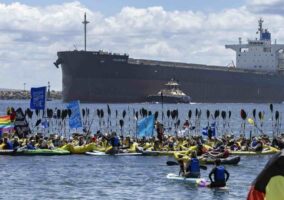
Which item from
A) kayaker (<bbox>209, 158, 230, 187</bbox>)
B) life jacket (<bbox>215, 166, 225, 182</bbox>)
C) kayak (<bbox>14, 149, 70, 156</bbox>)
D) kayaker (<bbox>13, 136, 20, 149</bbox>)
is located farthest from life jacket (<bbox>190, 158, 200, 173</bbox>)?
kayaker (<bbox>13, 136, 20, 149</bbox>)

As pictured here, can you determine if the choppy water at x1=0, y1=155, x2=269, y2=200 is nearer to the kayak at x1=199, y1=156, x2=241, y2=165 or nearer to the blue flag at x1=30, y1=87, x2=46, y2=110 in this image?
the kayak at x1=199, y1=156, x2=241, y2=165

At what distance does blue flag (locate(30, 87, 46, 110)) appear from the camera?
46469 millimetres

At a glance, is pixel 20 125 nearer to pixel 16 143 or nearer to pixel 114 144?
pixel 16 143

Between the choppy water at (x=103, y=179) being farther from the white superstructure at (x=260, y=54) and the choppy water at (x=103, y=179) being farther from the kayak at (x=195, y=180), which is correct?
the white superstructure at (x=260, y=54)

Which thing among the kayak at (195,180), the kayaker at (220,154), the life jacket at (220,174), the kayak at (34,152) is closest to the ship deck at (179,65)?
the kayak at (34,152)

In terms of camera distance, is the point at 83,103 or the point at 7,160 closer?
the point at 7,160

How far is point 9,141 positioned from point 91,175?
37.3 ft

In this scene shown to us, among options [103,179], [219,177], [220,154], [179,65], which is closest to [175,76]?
[179,65]

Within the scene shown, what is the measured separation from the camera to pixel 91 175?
33.8 meters

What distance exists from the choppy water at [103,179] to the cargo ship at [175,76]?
125 metres

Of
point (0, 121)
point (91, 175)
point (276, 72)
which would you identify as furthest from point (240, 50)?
point (91, 175)

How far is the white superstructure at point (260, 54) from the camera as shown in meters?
188

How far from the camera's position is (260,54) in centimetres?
19300

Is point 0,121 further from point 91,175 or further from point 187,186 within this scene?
point 187,186
